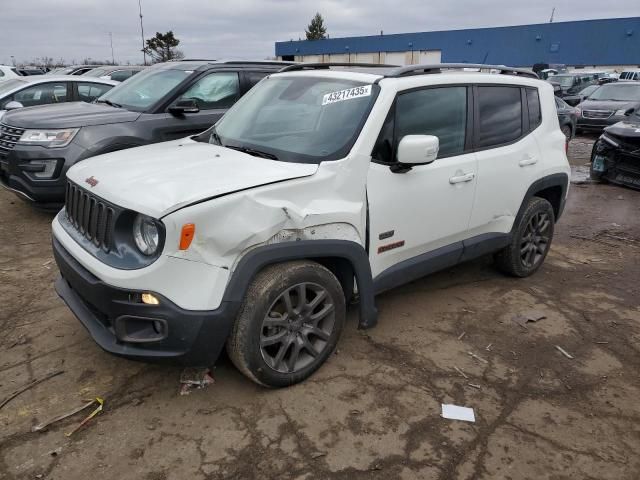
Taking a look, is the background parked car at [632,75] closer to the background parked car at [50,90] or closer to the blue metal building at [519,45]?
the blue metal building at [519,45]

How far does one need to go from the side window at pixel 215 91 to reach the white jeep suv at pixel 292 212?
2425 mm

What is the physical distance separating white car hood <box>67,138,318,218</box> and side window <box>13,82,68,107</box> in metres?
6.14

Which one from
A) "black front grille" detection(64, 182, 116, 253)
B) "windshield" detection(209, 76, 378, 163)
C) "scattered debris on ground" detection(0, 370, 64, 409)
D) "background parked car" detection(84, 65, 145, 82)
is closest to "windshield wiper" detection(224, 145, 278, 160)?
"windshield" detection(209, 76, 378, 163)

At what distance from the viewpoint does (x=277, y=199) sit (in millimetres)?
2742

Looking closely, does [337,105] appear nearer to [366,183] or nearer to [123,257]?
[366,183]

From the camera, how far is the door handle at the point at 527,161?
14.0 feet

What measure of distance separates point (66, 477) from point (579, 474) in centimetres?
242

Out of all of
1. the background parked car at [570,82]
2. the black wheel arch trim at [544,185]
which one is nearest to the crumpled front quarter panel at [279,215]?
the black wheel arch trim at [544,185]

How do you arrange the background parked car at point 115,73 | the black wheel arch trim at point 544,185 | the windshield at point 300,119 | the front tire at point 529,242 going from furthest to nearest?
1. the background parked car at point 115,73
2. the front tire at point 529,242
3. the black wheel arch trim at point 544,185
4. the windshield at point 300,119

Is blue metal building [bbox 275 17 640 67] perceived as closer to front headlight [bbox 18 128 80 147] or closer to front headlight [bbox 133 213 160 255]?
front headlight [bbox 18 128 80 147]

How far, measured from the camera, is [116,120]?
5.78m

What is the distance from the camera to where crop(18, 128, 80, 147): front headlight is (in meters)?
5.52

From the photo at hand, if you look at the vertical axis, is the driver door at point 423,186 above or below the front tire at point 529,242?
above

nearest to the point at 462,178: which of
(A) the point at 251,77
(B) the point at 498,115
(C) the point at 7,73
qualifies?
(B) the point at 498,115
